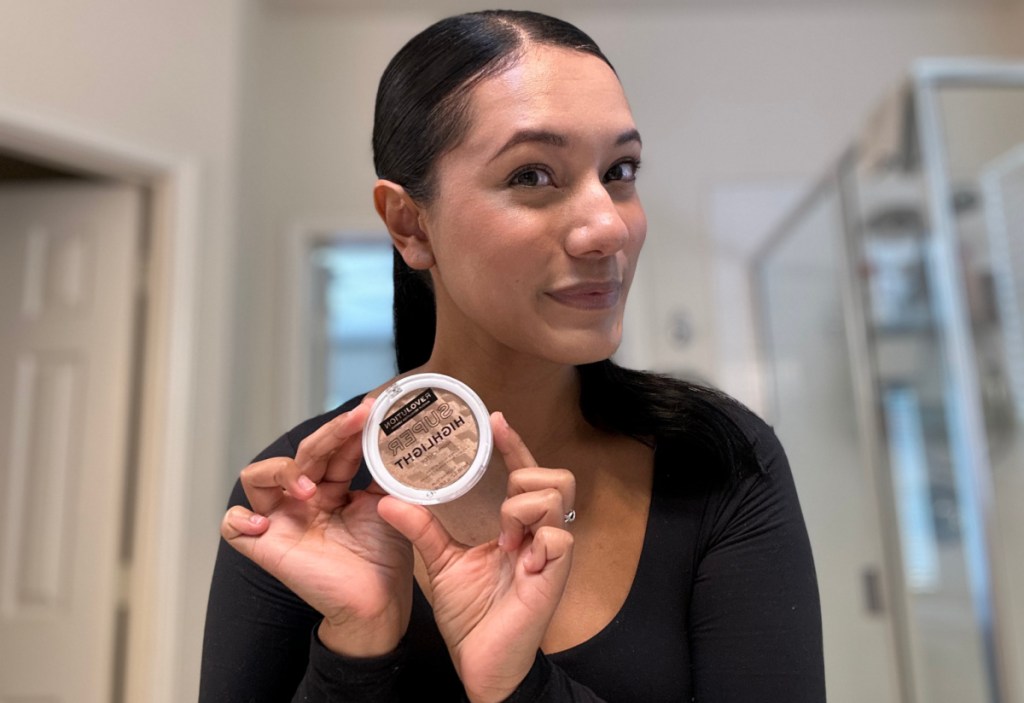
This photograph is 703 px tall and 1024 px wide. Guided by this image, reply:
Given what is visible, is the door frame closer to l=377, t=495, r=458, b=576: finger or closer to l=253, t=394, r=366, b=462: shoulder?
l=253, t=394, r=366, b=462: shoulder

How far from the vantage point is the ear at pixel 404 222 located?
0.44m

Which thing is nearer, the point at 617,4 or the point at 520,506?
the point at 520,506

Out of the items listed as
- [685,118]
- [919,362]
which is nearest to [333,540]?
[919,362]

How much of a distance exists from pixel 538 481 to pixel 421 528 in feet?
0.21

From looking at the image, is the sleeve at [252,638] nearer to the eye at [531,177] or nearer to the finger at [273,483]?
the finger at [273,483]

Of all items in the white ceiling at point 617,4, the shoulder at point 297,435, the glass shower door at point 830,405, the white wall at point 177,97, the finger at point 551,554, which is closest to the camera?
the finger at point 551,554

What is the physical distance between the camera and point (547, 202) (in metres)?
0.40

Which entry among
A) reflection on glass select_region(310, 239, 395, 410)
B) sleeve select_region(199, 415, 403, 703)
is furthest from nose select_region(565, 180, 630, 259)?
reflection on glass select_region(310, 239, 395, 410)

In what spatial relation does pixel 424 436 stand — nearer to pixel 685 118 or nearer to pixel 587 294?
pixel 587 294

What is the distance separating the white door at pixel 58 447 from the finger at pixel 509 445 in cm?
75

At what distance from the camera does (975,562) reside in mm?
1142

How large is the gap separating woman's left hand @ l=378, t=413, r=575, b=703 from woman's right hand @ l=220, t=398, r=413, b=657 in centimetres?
3

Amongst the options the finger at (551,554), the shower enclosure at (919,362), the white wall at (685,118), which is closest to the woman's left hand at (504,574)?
the finger at (551,554)

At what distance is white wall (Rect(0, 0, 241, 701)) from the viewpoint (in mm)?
1125
